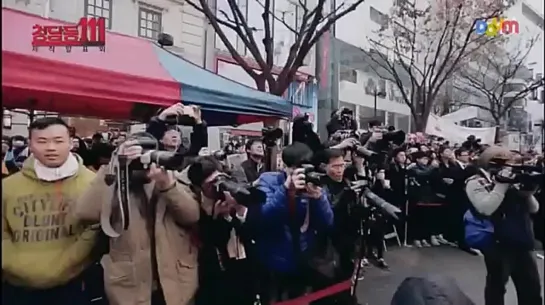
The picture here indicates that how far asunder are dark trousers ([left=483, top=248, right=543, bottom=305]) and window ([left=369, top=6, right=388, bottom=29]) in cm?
73

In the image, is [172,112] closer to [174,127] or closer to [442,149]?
[174,127]

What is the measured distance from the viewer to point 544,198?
174 cm

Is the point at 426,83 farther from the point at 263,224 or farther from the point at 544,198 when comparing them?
the point at 263,224

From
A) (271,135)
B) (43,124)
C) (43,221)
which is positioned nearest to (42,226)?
(43,221)

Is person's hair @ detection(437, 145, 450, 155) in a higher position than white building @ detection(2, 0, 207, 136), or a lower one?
lower

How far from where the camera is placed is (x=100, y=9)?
221cm

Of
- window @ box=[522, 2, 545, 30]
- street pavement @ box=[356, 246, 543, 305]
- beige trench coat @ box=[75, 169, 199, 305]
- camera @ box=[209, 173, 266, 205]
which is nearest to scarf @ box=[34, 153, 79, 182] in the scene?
beige trench coat @ box=[75, 169, 199, 305]

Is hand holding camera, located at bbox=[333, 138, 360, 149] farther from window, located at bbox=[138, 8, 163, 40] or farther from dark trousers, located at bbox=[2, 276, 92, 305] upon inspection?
dark trousers, located at bbox=[2, 276, 92, 305]

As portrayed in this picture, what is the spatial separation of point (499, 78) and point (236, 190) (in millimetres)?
807

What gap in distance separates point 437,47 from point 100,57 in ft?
3.44

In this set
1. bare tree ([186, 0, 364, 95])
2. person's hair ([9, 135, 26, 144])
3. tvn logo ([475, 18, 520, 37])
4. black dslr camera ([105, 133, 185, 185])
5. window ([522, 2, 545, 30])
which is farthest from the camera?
bare tree ([186, 0, 364, 95])

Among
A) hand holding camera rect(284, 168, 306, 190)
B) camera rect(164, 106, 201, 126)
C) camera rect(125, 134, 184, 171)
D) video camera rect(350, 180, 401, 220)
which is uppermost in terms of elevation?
camera rect(164, 106, 201, 126)

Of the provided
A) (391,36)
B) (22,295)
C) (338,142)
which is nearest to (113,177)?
(22,295)

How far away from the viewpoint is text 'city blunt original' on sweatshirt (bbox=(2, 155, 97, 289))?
6.03ft
